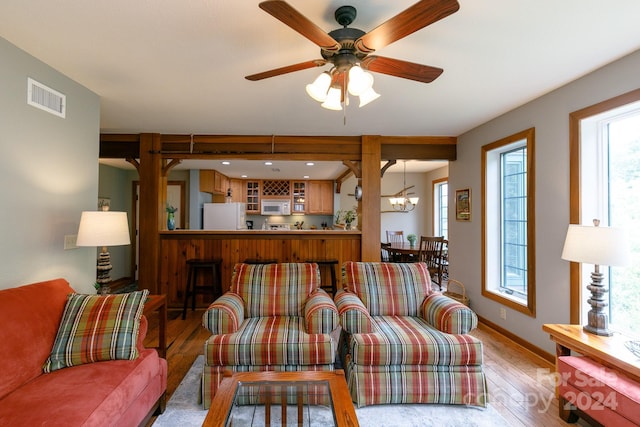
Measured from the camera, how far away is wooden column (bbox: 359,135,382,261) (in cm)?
415

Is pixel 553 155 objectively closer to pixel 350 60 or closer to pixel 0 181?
pixel 350 60

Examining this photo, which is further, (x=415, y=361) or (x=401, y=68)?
(x=415, y=361)

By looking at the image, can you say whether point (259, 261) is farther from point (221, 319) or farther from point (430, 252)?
point (430, 252)

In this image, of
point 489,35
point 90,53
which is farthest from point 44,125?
point 489,35

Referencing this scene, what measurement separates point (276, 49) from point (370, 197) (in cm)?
250

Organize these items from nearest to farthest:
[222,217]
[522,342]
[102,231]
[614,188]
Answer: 1. [102,231]
2. [614,188]
3. [522,342]
4. [222,217]

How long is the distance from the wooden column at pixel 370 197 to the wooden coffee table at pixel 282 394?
2.61m

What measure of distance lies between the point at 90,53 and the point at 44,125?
2.04ft

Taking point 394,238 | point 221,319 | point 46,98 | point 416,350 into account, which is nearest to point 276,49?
point 46,98

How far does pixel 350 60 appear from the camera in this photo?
1.62 m

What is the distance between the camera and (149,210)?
4.01 meters

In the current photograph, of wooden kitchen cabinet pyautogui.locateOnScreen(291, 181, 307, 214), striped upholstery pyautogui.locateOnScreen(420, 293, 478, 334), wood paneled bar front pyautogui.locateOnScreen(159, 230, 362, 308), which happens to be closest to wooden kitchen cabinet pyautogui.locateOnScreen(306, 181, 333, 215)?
wooden kitchen cabinet pyautogui.locateOnScreen(291, 181, 307, 214)

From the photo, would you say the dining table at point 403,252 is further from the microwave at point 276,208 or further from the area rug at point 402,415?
the area rug at point 402,415

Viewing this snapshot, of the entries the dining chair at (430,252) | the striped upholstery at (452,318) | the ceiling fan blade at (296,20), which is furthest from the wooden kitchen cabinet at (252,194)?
the ceiling fan blade at (296,20)
